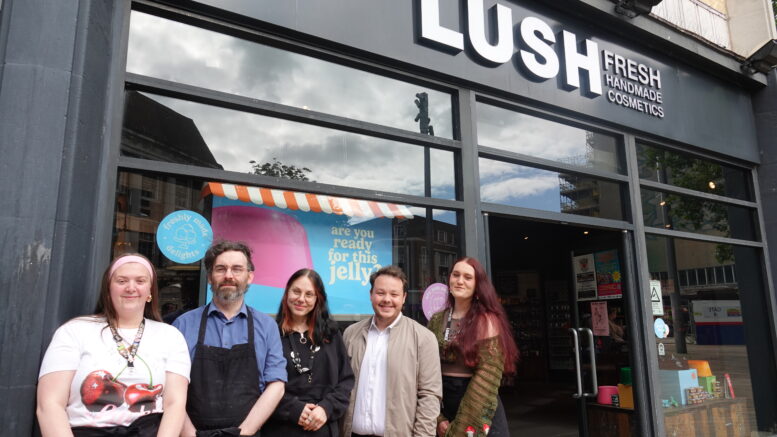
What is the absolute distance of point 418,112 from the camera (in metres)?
4.64

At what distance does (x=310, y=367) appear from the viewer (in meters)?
2.85

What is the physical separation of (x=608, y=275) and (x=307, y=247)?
3580 mm

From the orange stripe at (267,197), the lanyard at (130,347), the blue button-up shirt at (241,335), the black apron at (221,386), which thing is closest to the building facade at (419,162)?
Answer: the orange stripe at (267,197)

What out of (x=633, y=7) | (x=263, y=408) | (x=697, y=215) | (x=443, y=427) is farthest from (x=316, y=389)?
(x=697, y=215)

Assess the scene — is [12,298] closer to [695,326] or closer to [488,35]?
[488,35]

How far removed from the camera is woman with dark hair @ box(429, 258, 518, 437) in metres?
3.07

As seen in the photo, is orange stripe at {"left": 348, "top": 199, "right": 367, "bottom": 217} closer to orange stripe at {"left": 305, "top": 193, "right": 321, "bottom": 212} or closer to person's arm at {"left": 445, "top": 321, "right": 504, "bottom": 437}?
orange stripe at {"left": 305, "top": 193, "right": 321, "bottom": 212}

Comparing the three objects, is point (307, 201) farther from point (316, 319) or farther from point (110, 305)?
point (110, 305)

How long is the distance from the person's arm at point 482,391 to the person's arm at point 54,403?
1.96 m

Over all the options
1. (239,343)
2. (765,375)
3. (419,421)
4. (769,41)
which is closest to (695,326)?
(765,375)

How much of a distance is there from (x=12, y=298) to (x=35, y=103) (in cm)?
99

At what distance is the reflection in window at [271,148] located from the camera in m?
3.48

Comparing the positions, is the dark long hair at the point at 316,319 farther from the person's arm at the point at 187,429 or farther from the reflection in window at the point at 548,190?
the reflection in window at the point at 548,190

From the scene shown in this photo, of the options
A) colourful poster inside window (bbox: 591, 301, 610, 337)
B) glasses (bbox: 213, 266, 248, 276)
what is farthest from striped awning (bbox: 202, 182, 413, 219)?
colourful poster inside window (bbox: 591, 301, 610, 337)
